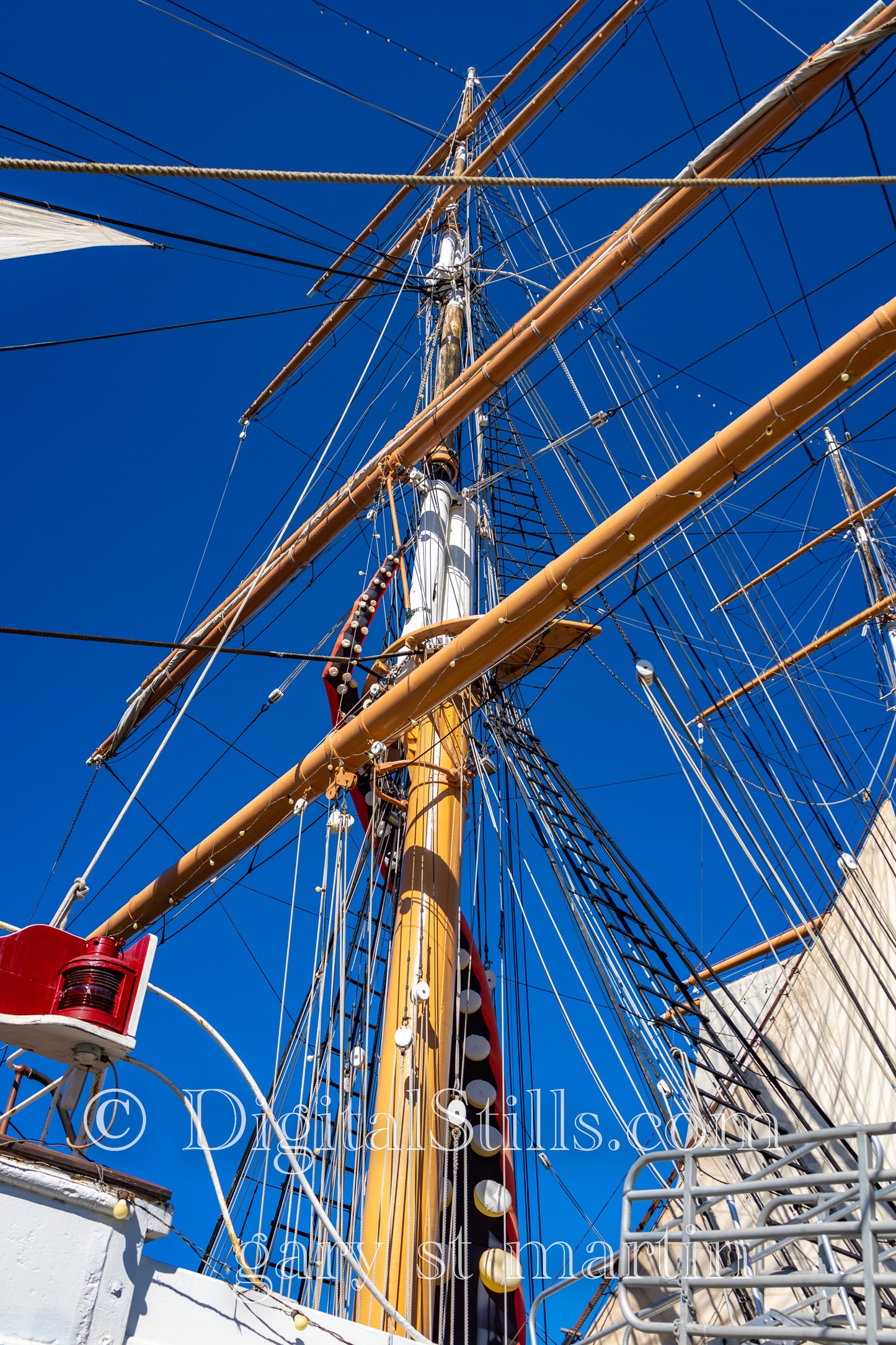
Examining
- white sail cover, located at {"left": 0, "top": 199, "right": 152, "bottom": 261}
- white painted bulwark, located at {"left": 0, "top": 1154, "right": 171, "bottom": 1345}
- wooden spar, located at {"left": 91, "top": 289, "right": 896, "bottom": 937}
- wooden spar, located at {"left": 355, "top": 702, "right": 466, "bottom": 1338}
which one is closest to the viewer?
white painted bulwark, located at {"left": 0, "top": 1154, "right": 171, "bottom": 1345}

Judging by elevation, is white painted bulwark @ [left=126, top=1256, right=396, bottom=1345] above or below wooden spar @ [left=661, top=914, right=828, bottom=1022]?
below

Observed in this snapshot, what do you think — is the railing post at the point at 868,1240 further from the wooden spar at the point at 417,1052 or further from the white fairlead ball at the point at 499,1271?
the white fairlead ball at the point at 499,1271

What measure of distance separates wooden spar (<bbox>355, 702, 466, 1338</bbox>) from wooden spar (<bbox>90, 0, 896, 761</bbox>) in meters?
2.99

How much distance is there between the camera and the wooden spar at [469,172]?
41.0 ft

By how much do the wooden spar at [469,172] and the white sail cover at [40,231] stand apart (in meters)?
6.29

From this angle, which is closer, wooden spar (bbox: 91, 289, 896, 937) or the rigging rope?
the rigging rope

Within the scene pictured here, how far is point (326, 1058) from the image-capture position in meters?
6.49

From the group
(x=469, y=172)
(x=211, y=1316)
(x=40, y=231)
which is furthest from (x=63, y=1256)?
(x=469, y=172)

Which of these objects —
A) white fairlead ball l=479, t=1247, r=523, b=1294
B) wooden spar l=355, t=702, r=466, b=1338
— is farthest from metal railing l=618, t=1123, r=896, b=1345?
white fairlead ball l=479, t=1247, r=523, b=1294

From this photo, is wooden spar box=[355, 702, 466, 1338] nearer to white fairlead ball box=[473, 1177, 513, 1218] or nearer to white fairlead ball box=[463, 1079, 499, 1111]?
white fairlead ball box=[463, 1079, 499, 1111]

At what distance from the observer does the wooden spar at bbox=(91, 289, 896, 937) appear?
580cm

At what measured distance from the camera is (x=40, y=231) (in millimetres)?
5914

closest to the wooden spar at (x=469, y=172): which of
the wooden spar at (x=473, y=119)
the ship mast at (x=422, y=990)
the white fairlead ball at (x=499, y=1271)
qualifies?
the wooden spar at (x=473, y=119)

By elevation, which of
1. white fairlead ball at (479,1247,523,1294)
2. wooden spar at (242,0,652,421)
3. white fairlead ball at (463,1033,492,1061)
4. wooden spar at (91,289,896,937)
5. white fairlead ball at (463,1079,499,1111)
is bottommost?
white fairlead ball at (479,1247,523,1294)
